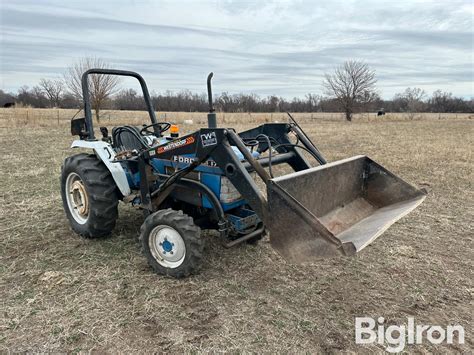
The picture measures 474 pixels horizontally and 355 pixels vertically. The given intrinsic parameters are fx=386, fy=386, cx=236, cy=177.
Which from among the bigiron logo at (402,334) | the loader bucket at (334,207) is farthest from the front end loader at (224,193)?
the bigiron logo at (402,334)

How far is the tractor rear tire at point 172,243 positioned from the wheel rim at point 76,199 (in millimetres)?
1296

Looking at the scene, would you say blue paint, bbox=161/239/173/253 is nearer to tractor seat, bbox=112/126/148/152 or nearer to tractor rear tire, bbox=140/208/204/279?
tractor rear tire, bbox=140/208/204/279

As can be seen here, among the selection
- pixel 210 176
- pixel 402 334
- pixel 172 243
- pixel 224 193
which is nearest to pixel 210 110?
pixel 210 176

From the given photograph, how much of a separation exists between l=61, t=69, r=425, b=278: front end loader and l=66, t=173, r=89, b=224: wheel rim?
1 centimetres

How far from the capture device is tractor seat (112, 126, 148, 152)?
4445mm

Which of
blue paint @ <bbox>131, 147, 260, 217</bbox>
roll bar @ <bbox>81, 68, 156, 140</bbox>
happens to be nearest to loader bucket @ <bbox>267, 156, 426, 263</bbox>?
blue paint @ <bbox>131, 147, 260, 217</bbox>

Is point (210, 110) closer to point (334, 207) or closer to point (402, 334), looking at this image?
point (334, 207)

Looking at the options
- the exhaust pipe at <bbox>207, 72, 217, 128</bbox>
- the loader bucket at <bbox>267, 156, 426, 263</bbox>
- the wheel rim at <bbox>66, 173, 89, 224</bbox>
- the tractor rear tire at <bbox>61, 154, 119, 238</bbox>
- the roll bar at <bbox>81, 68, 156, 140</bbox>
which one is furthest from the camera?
the wheel rim at <bbox>66, 173, 89, 224</bbox>

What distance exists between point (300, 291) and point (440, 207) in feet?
12.4

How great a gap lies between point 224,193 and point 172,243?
68 cm

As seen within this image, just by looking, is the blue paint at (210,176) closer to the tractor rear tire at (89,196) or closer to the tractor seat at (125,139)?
the tractor seat at (125,139)

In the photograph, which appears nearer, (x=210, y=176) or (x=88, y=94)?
(x=210, y=176)

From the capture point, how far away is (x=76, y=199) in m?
4.74

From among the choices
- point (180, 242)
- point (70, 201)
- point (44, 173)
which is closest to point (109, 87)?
point (44, 173)
